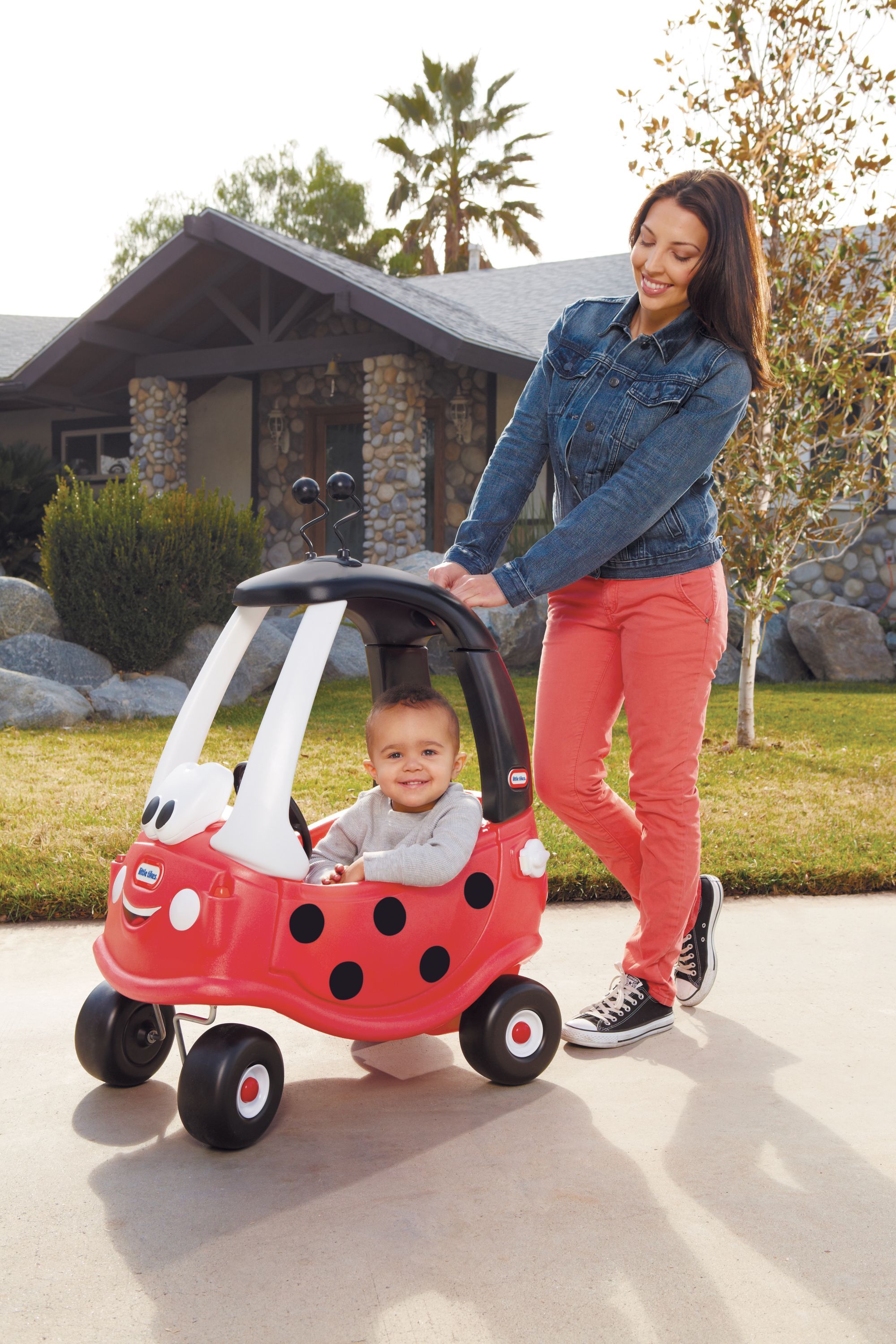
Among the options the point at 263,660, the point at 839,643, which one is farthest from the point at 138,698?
the point at 839,643

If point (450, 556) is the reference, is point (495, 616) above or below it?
below

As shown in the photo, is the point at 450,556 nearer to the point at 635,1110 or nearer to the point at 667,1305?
the point at 635,1110

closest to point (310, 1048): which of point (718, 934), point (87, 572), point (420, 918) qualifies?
point (420, 918)

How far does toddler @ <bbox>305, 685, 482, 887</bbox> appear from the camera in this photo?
2.29 metres

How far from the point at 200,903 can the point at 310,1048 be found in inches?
29.3

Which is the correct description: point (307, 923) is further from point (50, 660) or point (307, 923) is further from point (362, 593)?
point (50, 660)

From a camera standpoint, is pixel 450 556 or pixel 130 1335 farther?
pixel 450 556

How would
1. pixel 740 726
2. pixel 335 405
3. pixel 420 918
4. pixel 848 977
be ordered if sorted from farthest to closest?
pixel 335 405, pixel 740 726, pixel 848 977, pixel 420 918

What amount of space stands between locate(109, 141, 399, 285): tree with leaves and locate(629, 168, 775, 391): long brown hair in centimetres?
3528

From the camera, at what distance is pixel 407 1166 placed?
2096mm

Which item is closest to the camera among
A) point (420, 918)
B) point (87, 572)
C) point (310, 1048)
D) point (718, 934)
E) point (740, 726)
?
point (420, 918)

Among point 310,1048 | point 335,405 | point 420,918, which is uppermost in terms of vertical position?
point 335,405

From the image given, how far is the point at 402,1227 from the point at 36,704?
21.5 ft

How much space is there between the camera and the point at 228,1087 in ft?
6.82
